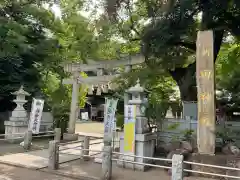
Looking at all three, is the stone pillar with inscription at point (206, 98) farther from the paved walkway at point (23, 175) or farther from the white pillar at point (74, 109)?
the white pillar at point (74, 109)

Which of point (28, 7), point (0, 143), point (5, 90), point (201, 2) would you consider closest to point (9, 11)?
point (28, 7)

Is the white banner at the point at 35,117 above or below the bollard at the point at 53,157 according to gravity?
above

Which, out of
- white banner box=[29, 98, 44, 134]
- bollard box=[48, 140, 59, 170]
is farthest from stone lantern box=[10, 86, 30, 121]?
bollard box=[48, 140, 59, 170]

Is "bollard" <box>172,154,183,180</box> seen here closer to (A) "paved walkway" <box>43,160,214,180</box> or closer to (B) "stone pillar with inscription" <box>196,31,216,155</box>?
(A) "paved walkway" <box>43,160,214,180</box>

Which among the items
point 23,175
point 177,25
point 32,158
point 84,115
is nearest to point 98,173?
point 23,175

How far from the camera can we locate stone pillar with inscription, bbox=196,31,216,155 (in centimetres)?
688

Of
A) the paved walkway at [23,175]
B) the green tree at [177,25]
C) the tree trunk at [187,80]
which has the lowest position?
the paved walkway at [23,175]

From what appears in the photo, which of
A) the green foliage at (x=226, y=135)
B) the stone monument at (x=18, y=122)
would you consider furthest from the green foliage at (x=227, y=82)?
the stone monument at (x=18, y=122)

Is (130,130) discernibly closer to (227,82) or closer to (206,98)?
(206,98)

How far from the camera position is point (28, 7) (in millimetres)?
15055

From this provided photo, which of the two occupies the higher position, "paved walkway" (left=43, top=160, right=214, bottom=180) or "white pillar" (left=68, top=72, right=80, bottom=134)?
"white pillar" (left=68, top=72, right=80, bottom=134)

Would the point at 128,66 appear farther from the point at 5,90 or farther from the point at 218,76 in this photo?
the point at 5,90

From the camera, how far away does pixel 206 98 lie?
274 inches

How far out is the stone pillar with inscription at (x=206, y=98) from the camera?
6875 mm
